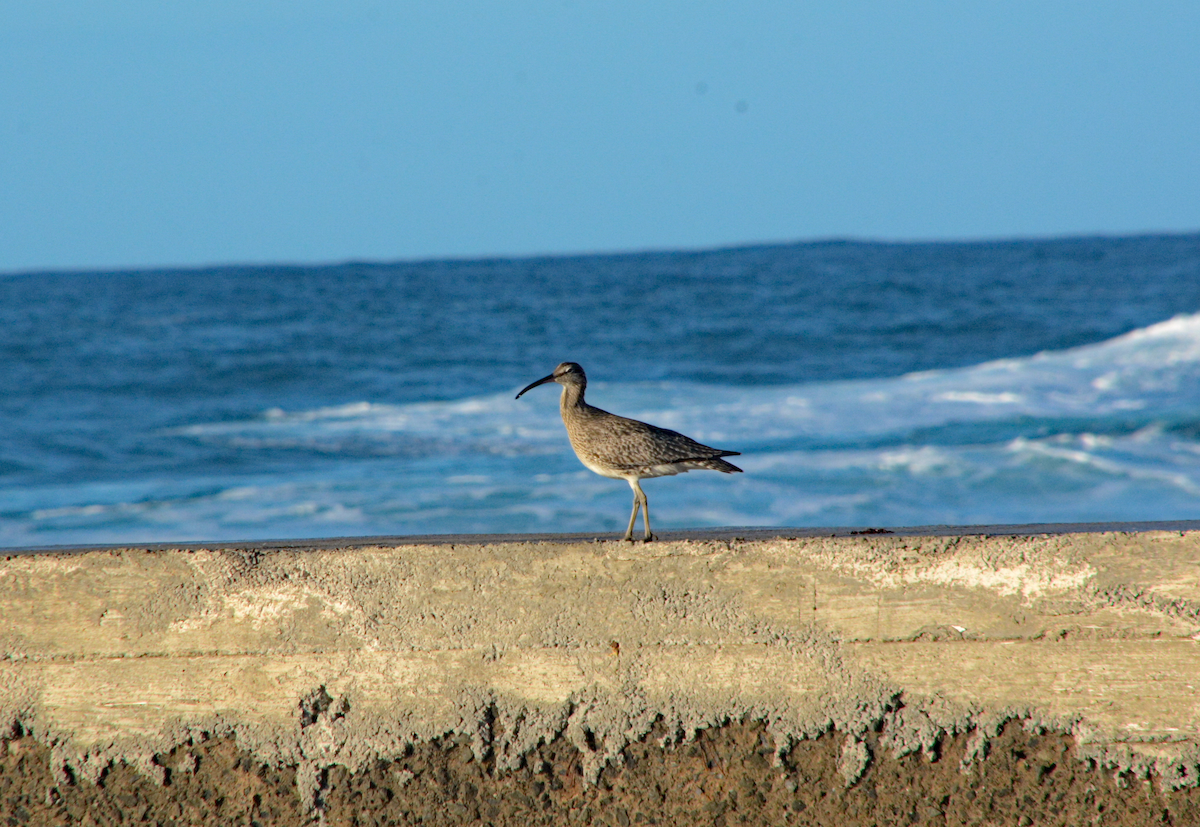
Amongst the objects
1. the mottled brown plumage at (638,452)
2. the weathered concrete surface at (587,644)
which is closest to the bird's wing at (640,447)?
the mottled brown plumage at (638,452)

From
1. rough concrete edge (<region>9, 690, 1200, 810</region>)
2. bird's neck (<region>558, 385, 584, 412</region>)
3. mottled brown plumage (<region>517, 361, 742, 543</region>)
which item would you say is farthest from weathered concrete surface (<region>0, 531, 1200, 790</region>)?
bird's neck (<region>558, 385, 584, 412</region>)

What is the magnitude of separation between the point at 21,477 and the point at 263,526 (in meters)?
4.59

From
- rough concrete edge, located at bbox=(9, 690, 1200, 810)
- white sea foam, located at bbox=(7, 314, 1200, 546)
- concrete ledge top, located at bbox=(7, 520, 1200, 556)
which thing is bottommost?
white sea foam, located at bbox=(7, 314, 1200, 546)

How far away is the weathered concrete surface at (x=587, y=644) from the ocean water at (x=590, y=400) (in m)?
6.40

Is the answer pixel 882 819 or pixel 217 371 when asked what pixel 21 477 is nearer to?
pixel 217 371

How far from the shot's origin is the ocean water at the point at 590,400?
11141mm

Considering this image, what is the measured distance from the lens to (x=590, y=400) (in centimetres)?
1756

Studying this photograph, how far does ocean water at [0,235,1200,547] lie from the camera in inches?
439

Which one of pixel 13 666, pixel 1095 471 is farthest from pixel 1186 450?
pixel 13 666

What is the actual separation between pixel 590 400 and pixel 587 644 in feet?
47.0

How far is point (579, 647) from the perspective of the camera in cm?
326

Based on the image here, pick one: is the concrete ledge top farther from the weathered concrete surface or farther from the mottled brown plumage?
the mottled brown plumage

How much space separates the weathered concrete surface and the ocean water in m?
6.40

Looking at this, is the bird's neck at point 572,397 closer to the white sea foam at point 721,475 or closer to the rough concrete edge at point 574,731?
the rough concrete edge at point 574,731
